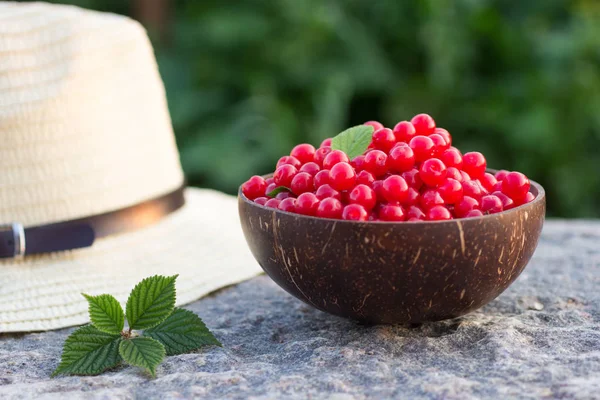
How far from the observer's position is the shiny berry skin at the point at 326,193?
1060 millimetres

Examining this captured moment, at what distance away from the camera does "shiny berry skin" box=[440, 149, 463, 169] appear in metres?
1.11

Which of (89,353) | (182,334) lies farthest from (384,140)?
(89,353)

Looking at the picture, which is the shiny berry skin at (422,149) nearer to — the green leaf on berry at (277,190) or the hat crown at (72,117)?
the green leaf on berry at (277,190)

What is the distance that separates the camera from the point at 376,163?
1093mm

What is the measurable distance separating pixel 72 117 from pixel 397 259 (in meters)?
0.82

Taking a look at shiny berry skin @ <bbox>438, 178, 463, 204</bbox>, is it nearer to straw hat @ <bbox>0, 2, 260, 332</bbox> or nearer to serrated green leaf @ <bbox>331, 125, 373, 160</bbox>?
serrated green leaf @ <bbox>331, 125, 373, 160</bbox>

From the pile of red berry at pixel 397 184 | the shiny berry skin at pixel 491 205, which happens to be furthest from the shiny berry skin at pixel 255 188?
the shiny berry skin at pixel 491 205

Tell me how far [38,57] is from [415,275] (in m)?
0.96

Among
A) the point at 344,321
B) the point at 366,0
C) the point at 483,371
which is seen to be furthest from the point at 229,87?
the point at 483,371

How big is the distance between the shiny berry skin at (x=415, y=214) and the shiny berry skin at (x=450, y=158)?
0.11 metres

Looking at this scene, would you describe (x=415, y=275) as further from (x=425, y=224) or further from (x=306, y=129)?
(x=306, y=129)

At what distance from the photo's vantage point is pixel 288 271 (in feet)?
3.62

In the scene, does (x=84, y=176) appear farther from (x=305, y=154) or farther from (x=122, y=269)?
(x=305, y=154)

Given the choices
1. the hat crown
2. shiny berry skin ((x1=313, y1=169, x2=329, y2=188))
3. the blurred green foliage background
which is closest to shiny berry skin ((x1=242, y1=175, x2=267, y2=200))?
shiny berry skin ((x1=313, y1=169, x2=329, y2=188))
